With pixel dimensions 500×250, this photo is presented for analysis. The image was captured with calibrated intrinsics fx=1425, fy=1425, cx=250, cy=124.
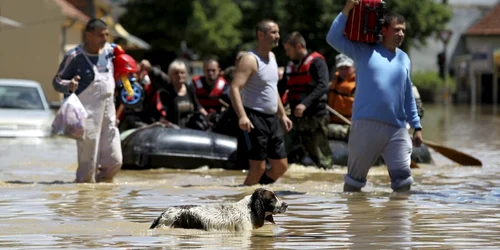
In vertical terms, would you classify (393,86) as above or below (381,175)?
above

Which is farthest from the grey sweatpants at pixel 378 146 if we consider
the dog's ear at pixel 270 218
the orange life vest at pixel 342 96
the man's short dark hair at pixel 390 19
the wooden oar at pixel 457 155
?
the wooden oar at pixel 457 155

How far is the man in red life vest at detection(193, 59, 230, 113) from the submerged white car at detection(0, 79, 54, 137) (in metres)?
5.66

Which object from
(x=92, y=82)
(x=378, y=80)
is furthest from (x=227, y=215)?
(x=92, y=82)

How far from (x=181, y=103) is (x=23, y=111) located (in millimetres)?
7259

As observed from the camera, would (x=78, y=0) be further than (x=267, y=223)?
Yes

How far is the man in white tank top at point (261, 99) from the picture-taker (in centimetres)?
1310

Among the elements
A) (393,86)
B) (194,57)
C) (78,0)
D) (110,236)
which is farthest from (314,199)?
(194,57)

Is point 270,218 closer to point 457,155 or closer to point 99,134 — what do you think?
point 99,134

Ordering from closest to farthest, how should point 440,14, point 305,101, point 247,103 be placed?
point 247,103
point 305,101
point 440,14

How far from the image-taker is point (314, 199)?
40.5 feet

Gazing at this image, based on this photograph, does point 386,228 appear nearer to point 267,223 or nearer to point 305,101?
point 267,223

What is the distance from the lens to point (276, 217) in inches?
425

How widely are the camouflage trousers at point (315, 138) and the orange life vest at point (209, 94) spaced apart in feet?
10.6

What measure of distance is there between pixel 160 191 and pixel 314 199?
176cm
